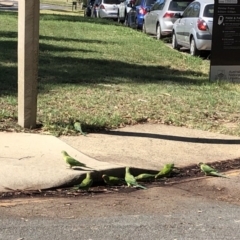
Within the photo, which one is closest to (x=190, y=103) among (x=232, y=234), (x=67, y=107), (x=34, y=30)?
(x=67, y=107)

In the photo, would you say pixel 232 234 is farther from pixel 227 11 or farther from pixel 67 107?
pixel 227 11

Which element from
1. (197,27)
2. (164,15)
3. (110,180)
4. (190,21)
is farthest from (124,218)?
(164,15)

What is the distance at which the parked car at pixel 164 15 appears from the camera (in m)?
22.3

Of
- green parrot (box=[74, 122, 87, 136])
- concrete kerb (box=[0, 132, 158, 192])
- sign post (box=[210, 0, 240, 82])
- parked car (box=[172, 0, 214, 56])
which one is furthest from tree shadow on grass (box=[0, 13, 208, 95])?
parked car (box=[172, 0, 214, 56])

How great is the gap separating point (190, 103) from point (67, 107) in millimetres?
1972

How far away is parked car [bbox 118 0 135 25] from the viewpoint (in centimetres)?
3012

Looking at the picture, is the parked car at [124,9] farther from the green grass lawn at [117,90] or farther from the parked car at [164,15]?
the green grass lawn at [117,90]

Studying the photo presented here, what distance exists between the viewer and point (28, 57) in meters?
8.36

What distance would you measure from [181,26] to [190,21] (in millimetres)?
860

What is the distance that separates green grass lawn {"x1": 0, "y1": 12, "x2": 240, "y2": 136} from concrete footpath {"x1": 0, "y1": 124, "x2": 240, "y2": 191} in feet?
1.13

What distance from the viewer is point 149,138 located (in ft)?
28.0

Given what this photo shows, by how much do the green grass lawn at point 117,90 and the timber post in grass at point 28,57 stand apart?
0.22 m

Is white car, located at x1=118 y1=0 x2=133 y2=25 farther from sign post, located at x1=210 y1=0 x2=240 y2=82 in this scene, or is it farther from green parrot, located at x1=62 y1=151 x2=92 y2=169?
green parrot, located at x1=62 y1=151 x2=92 y2=169

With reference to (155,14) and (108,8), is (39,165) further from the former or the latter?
(108,8)
